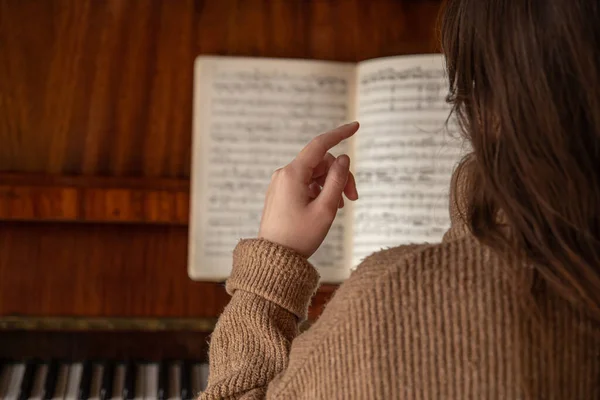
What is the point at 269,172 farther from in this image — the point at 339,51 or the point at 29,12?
the point at 29,12

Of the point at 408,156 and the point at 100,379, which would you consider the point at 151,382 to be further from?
the point at 408,156

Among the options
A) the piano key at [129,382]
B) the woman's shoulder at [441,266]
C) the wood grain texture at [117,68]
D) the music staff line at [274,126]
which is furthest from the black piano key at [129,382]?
the woman's shoulder at [441,266]

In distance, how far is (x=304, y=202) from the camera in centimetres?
79

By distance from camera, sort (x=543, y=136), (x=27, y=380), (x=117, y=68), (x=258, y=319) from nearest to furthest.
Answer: (x=543, y=136) → (x=258, y=319) → (x=27, y=380) → (x=117, y=68)

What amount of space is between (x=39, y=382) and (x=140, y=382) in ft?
0.56

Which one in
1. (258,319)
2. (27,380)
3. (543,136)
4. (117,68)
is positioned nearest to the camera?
(543,136)

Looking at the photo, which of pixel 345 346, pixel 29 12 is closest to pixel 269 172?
pixel 29 12

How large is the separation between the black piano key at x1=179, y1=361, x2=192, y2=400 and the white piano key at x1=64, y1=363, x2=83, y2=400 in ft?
0.57

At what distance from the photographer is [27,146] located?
1.16 metres

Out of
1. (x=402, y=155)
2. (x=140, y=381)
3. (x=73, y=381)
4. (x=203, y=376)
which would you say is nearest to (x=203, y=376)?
(x=203, y=376)

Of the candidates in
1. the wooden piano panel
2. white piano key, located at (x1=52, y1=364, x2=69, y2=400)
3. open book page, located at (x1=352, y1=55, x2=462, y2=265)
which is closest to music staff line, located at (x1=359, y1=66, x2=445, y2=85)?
open book page, located at (x1=352, y1=55, x2=462, y2=265)

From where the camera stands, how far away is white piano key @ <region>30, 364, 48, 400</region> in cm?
107

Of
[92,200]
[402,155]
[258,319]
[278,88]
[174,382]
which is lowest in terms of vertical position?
[174,382]

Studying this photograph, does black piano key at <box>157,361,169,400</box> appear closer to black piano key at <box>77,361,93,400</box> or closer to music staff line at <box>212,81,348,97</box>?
black piano key at <box>77,361,93,400</box>
